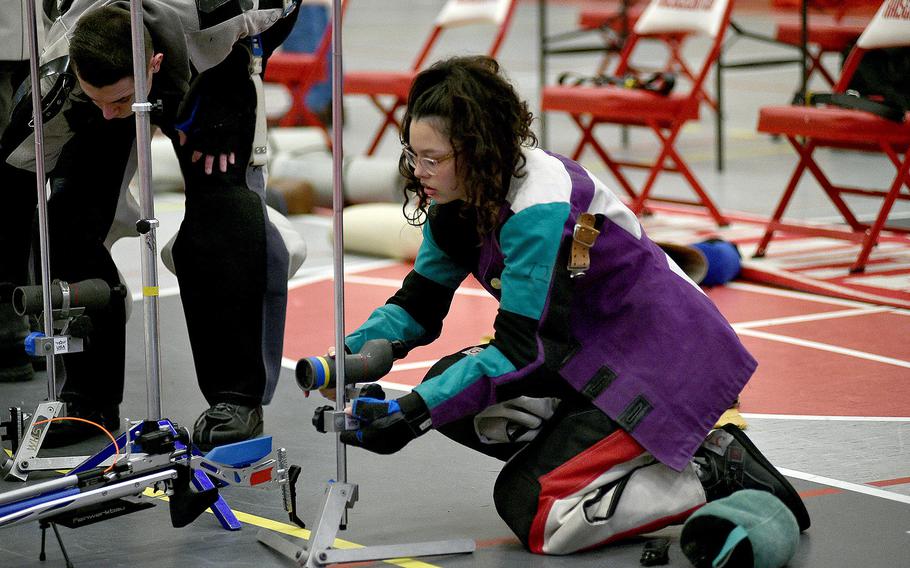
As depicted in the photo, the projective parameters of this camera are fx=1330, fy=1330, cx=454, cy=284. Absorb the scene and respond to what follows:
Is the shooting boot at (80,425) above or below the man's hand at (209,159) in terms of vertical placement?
below

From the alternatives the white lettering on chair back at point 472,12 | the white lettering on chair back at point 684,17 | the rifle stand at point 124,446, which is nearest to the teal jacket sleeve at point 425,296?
→ the rifle stand at point 124,446

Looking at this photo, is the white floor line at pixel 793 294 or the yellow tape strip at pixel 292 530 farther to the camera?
the white floor line at pixel 793 294

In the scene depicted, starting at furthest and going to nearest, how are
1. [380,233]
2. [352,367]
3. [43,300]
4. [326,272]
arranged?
[380,233]
[326,272]
[43,300]
[352,367]

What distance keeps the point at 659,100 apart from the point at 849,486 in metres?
3.64

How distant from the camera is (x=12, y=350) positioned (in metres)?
4.50

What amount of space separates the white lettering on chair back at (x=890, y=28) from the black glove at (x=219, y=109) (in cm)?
335

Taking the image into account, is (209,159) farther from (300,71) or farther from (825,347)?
(300,71)

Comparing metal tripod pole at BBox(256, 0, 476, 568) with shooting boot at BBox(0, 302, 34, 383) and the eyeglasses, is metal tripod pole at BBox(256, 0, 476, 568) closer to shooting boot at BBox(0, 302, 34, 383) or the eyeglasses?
the eyeglasses

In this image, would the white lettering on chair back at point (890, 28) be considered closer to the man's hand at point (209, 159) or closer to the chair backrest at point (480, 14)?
the chair backrest at point (480, 14)

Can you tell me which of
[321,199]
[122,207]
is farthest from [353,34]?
[122,207]

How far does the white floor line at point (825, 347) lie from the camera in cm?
455

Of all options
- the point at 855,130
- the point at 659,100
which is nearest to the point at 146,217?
the point at 855,130

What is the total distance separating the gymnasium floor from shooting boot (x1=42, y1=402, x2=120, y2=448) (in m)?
0.05

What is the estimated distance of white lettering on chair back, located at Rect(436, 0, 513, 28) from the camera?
7893 mm
